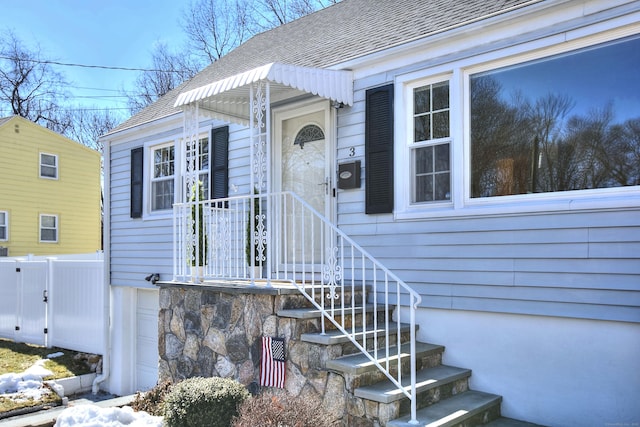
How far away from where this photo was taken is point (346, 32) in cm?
682

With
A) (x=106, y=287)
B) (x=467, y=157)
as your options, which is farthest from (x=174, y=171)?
(x=467, y=157)

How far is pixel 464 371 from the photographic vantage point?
447 centimetres

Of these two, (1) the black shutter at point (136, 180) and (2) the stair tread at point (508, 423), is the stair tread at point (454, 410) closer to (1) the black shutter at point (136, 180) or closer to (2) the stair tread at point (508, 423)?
(2) the stair tread at point (508, 423)

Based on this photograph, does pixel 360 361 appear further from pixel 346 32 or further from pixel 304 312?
pixel 346 32

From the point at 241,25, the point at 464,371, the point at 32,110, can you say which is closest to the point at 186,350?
the point at 464,371

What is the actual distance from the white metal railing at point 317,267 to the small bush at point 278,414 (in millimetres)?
632

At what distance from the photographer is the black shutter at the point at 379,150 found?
204 inches

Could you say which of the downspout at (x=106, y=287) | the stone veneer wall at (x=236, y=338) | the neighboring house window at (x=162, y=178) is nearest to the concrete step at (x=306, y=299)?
the stone veneer wall at (x=236, y=338)

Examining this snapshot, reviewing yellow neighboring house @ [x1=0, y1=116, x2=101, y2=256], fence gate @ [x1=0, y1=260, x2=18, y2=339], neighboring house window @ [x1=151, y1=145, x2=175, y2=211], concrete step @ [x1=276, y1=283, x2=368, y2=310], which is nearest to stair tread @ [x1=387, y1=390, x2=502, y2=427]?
concrete step @ [x1=276, y1=283, x2=368, y2=310]

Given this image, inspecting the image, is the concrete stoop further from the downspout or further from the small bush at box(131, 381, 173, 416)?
the downspout

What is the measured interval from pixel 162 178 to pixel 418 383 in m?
5.73

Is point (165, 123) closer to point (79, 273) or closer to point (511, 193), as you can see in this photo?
point (79, 273)

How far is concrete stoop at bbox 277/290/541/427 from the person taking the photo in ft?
Result: 12.2

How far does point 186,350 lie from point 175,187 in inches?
131
